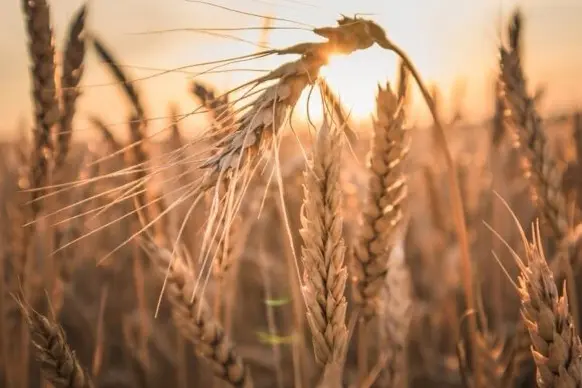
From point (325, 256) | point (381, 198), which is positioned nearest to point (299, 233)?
point (381, 198)

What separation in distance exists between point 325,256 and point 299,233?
50 cm

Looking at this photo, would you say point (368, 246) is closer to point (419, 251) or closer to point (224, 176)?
point (224, 176)

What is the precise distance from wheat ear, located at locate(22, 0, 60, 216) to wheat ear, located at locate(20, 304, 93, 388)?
0.48 metres

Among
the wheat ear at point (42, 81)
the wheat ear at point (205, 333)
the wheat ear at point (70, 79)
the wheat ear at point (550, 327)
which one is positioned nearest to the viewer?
the wheat ear at point (550, 327)

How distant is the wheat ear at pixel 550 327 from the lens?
2.83 feet

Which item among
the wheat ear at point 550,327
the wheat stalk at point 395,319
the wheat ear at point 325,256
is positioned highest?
the wheat ear at point 325,256

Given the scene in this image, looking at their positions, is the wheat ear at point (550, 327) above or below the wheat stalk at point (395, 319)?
above

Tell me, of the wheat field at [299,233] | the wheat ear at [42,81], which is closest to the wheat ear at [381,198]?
the wheat field at [299,233]

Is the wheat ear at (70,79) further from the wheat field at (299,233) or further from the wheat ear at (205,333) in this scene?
the wheat ear at (205,333)

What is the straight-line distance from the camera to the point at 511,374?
1.39 metres

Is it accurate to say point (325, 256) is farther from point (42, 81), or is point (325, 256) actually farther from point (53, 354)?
point (42, 81)

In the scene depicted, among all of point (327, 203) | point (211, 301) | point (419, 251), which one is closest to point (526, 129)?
point (327, 203)

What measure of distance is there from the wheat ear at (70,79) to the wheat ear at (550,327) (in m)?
1.03

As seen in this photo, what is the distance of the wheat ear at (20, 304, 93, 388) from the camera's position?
0.98 m
